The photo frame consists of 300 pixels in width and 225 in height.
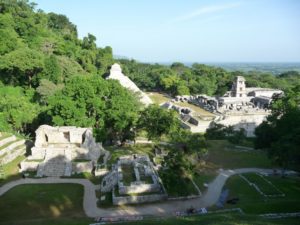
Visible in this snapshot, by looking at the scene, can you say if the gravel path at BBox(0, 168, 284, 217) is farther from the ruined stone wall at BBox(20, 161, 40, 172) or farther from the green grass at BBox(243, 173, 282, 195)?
the green grass at BBox(243, 173, 282, 195)

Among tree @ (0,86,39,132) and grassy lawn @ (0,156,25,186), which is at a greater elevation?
tree @ (0,86,39,132)

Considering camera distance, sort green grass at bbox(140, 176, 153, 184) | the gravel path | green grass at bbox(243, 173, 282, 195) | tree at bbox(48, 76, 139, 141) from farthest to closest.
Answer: tree at bbox(48, 76, 139, 141), green grass at bbox(243, 173, 282, 195), green grass at bbox(140, 176, 153, 184), the gravel path

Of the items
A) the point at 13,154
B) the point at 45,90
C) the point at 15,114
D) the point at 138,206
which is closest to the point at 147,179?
the point at 138,206

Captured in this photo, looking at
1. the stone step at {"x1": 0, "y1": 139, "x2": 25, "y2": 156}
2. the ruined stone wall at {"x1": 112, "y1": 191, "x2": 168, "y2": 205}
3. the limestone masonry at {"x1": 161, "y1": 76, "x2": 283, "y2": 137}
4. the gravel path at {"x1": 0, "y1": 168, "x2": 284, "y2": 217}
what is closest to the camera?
the gravel path at {"x1": 0, "y1": 168, "x2": 284, "y2": 217}

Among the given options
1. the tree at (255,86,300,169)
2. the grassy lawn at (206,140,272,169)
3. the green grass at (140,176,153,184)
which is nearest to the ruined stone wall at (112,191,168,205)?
the green grass at (140,176,153,184)

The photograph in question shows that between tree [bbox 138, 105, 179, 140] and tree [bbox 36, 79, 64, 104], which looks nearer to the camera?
tree [bbox 138, 105, 179, 140]

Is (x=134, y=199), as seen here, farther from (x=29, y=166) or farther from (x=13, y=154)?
(x=13, y=154)

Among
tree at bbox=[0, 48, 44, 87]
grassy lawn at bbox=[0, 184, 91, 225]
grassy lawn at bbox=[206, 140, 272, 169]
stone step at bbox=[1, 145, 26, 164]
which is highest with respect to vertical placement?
tree at bbox=[0, 48, 44, 87]
